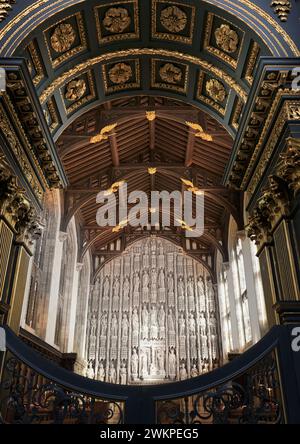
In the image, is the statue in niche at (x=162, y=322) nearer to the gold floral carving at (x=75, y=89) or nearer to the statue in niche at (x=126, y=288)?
the statue in niche at (x=126, y=288)

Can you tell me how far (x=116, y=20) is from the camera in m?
7.16

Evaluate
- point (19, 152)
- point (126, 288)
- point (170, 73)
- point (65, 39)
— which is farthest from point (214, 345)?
point (65, 39)

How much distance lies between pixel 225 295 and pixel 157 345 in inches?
161

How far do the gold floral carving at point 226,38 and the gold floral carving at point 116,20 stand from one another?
5.40 feet

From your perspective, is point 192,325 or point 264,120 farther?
point 192,325

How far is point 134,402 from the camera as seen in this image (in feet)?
12.8

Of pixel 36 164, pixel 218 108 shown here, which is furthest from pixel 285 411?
pixel 218 108

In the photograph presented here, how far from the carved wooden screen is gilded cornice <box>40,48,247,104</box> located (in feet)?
46.1

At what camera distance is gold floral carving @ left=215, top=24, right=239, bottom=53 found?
6809 millimetres

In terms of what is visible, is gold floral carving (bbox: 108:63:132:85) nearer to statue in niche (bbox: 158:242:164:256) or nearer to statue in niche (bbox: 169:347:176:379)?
statue in niche (bbox: 158:242:164:256)

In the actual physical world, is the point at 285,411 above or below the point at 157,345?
below

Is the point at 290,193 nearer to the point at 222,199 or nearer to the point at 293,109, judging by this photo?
the point at 293,109

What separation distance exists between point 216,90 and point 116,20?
227cm

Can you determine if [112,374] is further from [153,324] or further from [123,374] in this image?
[153,324]
